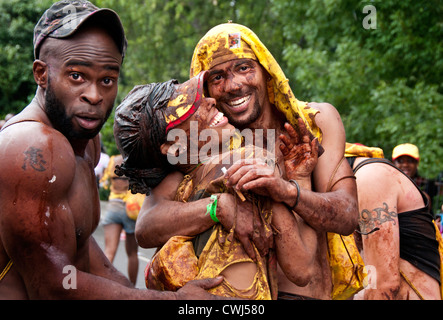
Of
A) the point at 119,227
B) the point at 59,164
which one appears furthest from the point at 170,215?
the point at 119,227

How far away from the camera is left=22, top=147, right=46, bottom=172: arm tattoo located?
2.44 meters

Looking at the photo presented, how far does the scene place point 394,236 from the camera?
4.17 m

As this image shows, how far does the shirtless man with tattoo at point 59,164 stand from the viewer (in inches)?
96.0

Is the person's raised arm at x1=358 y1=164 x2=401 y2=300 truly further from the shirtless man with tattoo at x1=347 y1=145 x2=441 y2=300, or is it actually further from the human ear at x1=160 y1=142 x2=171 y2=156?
the human ear at x1=160 y1=142 x2=171 y2=156

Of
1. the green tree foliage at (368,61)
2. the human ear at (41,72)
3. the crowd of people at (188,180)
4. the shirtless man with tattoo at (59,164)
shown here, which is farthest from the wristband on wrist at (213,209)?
the green tree foliage at (368,61)

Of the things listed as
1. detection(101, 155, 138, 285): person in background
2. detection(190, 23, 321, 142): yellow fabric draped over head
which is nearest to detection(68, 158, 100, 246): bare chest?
detection(190, 23, 321, 142): yellow fabric draped over head

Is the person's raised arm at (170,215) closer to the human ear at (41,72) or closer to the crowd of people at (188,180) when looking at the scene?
the crowd of people at (188,180)

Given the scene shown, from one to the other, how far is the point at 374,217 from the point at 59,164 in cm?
252

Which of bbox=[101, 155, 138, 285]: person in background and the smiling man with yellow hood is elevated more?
the smiling man with yellow hood

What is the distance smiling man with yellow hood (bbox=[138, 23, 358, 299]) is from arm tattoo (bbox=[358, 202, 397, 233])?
0.73 m

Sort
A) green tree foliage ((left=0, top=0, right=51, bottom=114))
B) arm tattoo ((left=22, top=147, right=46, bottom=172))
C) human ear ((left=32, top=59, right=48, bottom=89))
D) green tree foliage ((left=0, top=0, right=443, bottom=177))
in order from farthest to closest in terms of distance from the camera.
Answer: green tree foliage ((left=0, top=0, right=51, bottom=114)), green tree foliage ((left=0, top=0, right=443, bottom=177)), human ear ((left=32, top=59, right=48, bottom=89)), arm tattoo ((left=22, top=147, right=46, bottom=172))

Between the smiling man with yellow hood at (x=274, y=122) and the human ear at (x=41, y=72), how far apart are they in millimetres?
906

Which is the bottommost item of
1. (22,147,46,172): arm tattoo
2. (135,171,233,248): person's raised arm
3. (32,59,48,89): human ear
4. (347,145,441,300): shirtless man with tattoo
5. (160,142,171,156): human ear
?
(347,145,441,300): shirtless man with tattoo

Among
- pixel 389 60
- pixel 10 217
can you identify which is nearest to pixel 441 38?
pixel 389 60
